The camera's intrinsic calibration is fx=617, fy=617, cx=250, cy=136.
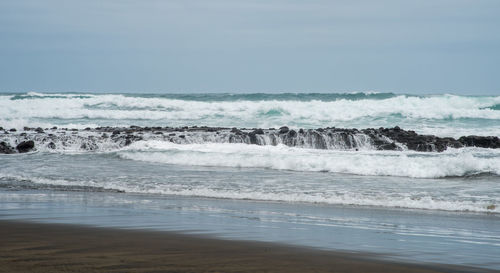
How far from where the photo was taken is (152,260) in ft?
16.8

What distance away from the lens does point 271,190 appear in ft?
37.5

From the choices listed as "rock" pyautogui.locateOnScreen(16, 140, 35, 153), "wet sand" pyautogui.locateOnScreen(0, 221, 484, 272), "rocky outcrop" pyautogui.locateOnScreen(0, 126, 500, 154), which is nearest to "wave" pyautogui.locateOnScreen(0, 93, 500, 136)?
"rocky outcrop" pyautogui.locateOnScreen(0, 126, 500, 154)

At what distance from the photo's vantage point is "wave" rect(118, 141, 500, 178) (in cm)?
1373

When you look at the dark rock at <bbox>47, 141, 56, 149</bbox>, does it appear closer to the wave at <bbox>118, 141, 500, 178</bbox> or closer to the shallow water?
the wave at <bbox>118, 141, 500, 178</bbox>

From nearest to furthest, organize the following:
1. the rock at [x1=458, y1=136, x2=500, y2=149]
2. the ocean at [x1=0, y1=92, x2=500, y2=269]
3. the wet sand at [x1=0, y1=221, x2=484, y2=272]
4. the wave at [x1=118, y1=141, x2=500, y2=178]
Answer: the wet sand at [x1=0, y1=221, x2=484, y2=272] < the ocean at [x1=0, y1=92, x2=500, y2=269] < the wave at [x1=118, y1=141, x2=500, y2=178] < the rock at [x1=458, y1=136, x2=500, y2=149]

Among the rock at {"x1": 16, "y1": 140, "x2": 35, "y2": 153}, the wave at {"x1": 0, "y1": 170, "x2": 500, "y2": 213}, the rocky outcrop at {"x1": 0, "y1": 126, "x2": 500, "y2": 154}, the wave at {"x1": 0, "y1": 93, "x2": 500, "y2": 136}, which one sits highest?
the wave at {"x1": 0, "y1": 93, "x2": 500, "y2": 136}

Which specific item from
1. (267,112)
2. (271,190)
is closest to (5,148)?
(271,190)

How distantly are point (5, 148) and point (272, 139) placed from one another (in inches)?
348

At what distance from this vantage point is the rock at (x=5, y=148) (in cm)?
1989

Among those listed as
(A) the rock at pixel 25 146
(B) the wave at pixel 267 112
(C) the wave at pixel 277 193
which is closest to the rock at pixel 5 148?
(A) the rock at pixel 25 146

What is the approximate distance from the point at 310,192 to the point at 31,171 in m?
7.00

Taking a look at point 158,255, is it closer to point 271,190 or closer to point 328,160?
point 271,190

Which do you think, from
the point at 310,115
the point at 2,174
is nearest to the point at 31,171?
the point at 2,174

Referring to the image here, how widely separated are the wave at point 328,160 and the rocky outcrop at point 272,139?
91 cm
